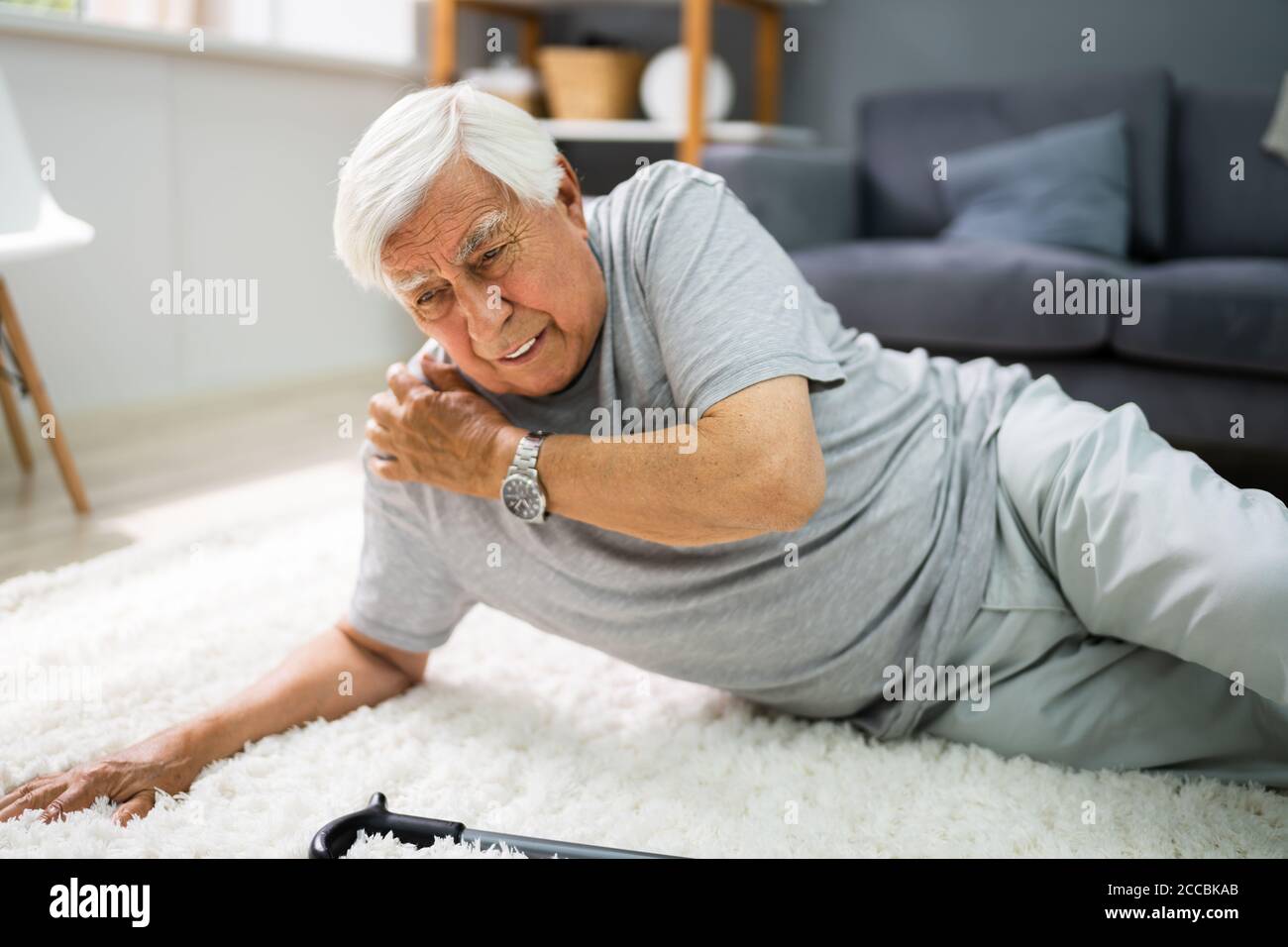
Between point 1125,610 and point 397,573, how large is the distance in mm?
742

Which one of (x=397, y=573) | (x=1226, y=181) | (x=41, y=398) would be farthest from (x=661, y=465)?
(x=1226, y=181)

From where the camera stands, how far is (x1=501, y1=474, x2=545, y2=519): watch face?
42.8 inches

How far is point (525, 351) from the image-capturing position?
1098 mm

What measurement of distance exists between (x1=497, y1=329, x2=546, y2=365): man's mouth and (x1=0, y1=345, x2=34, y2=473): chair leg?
5.29ft

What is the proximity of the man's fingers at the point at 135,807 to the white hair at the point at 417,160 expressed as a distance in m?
0.53

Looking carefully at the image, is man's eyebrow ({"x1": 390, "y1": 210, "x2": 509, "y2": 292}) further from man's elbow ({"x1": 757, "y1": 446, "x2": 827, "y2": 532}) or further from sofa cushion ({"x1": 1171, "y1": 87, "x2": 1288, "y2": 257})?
sofa cushion ({"x1": 1171, "y1": 87, "x2": 1288, "y2": 257})

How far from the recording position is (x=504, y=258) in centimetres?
105

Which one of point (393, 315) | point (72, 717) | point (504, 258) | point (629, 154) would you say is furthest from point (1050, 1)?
point (72, 717)

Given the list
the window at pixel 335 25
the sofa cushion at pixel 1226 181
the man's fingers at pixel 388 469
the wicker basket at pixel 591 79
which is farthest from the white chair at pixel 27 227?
the sofa cushion at pixel 1226 181

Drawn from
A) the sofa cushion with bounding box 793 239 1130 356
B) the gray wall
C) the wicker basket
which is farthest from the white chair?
the wicker basket

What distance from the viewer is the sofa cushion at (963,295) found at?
2.20 meters

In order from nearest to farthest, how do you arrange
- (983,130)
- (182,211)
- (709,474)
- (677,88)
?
(709,474)
(983,130)
(182,211)
(677,88)

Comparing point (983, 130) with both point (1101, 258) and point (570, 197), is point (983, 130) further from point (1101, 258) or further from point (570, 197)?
point (570, 197)
